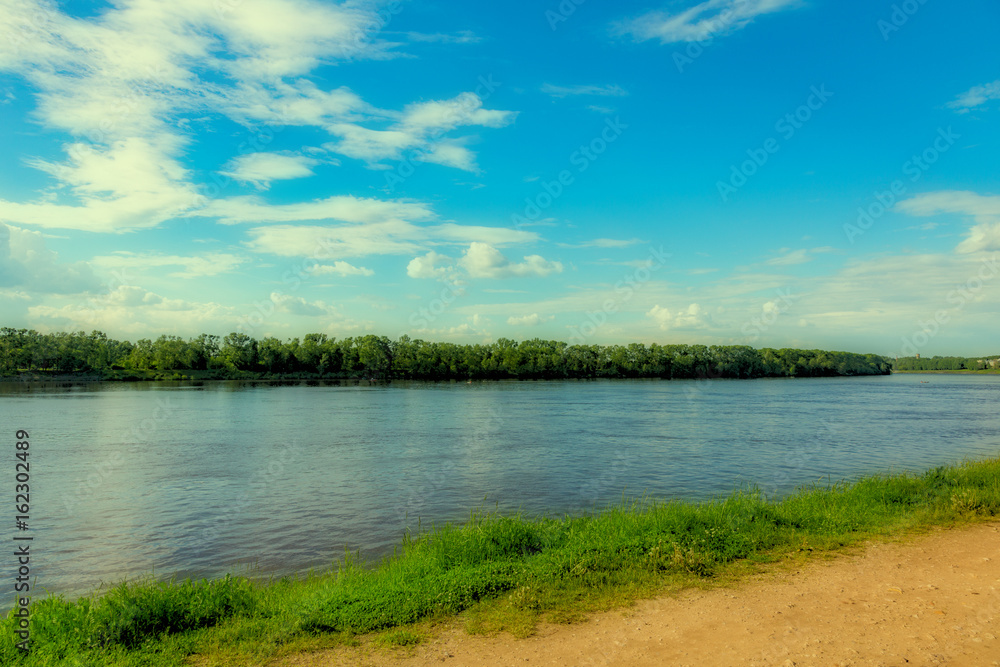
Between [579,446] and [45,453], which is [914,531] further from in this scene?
[45,453]

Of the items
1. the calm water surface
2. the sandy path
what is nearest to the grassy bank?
the sandy path

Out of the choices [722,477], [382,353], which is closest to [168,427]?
[722,477]

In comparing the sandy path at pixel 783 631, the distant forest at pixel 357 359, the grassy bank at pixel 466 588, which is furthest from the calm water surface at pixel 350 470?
the distant forest at pixel 357 359

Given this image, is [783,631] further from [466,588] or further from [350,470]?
[350,470]

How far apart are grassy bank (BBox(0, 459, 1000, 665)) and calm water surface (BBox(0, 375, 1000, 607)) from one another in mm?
4181

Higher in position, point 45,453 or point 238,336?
point 238,336

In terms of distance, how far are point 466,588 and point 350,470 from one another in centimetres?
1831

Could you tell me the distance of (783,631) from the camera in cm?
751

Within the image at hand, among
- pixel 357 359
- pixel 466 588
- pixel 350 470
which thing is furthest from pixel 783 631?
pixel 357 359

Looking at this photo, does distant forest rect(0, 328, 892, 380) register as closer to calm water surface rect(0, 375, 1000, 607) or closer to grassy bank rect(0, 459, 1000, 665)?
calm water surface rect(0, 375, 1000, 607)

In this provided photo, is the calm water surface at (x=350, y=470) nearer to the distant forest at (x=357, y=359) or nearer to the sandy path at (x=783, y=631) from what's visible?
the sandy path at (x=783, y=631)

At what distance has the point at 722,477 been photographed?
23.5 meters

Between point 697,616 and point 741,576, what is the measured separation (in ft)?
6.58

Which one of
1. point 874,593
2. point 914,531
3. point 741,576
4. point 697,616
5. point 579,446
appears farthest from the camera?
point 579,446
